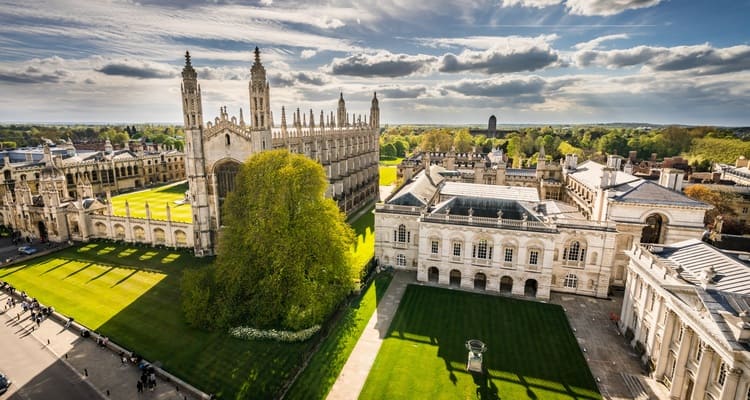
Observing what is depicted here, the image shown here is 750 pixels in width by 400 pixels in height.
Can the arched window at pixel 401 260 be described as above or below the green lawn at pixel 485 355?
above

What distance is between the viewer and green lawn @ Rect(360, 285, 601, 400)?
2223cm

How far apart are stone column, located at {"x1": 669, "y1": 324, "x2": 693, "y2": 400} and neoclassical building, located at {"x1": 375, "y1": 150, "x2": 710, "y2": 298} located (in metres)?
12.5

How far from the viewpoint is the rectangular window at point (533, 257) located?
108ft

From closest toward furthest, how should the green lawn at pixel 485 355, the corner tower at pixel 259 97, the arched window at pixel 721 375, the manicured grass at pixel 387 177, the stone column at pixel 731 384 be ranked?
the stone column at pixel 731 384 → the arched window at pixel 721 375 → the green lawn at pixel 485 355 → the corner tower at pixel 259 97 → the manicured grass at pixel 387 177

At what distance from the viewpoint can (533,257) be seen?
3306 centimetres

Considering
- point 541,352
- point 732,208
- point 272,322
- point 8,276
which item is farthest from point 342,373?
point 732,208

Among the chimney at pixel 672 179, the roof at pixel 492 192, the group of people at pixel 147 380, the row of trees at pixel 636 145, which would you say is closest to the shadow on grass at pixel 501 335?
the roof at pixel 492 192

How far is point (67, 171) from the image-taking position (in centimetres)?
6950

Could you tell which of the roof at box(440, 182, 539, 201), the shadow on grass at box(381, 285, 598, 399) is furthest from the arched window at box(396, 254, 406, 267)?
the roof at box(440, 182, 539, 201)

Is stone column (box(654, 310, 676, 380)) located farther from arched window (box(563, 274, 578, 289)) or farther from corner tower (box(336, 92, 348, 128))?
corner tower (box(336, 92, 348, 128))

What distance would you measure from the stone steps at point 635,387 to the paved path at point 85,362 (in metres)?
26.5

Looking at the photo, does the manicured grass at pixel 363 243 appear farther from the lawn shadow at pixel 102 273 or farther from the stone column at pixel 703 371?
the lawn shadow at pixel 102 273

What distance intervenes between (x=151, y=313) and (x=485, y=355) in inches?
1040

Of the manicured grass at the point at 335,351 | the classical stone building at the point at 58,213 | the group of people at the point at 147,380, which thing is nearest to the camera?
the group of people at the point at 147,380
